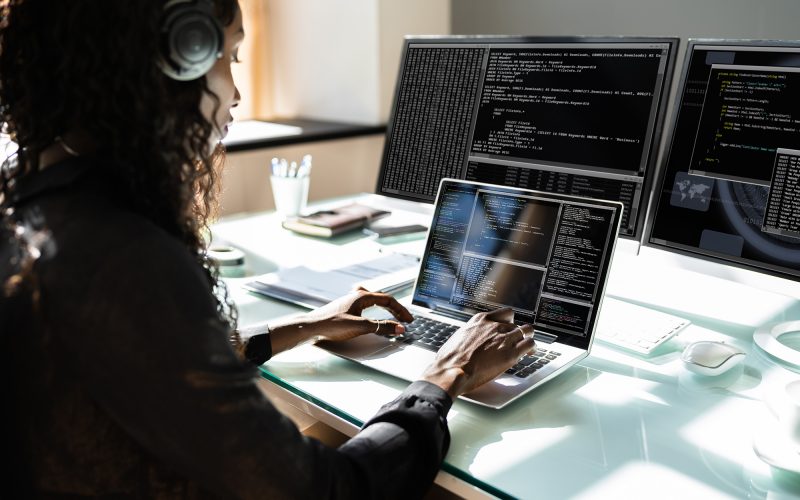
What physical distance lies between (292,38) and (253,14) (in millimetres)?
173

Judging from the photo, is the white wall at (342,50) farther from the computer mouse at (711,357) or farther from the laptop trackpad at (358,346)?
the computer mouse at (711,357)

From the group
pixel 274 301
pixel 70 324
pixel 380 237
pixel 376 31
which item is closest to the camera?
pixel 70 324

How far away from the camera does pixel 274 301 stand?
1344 mm

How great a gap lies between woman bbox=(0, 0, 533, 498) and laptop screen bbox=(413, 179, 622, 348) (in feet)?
1.20

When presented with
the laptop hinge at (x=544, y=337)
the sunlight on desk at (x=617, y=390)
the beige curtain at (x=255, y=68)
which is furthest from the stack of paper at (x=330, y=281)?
the beige curtain at (x=255, y=68)

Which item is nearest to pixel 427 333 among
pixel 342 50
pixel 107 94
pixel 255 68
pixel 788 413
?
pixel 788 413

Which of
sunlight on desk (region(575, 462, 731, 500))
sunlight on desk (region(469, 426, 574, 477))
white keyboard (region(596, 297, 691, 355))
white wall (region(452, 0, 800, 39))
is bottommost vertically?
sunlight on desk (region(469, 426, 574, 477))

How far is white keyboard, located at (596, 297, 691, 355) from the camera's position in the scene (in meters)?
1.13

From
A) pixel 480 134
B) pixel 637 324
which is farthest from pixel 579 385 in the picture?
pixel 480 134

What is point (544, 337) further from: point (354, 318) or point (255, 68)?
point (255, 68)

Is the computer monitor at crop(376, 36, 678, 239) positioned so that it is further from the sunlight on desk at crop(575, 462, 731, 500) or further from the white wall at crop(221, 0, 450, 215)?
the white wall at crop(221, 0, 450, 215)

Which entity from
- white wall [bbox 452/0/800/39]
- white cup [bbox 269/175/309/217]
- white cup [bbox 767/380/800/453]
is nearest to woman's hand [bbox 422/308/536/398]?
white cup [bbox 767/380/800/453]

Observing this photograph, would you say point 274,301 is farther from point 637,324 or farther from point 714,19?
point 714,19

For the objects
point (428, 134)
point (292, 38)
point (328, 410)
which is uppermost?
point (292, 38)
